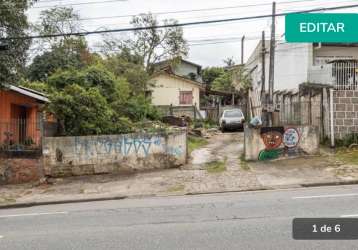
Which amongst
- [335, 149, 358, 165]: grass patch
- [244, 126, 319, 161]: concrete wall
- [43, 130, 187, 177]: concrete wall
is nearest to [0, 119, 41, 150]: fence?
[43, 130, 187, 177]: concrete wall

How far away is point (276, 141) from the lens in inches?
719

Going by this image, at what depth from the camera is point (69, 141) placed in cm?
1742

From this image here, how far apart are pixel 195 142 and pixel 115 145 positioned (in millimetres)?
7484

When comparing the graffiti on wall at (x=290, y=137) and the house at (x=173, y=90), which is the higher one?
the house at (x=173, y=90)

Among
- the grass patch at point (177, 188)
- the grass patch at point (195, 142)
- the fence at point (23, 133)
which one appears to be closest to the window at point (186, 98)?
the grass patch at point (195, 142)

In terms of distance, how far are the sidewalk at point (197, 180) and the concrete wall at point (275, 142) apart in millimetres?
490

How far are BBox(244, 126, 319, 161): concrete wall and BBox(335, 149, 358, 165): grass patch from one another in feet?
4.25

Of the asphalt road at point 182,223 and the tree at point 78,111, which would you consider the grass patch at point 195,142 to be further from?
the asphalt road at point 182,223

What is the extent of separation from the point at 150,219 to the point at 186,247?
253cm

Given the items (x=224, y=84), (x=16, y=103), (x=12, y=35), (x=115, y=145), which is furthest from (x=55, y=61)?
(x=224, y=84)

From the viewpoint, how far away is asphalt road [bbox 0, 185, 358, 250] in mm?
6977

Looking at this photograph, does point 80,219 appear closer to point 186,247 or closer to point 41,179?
point 186,247

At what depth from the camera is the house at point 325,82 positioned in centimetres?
1928

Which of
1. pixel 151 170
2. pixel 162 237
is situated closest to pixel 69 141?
pixel 151 170
